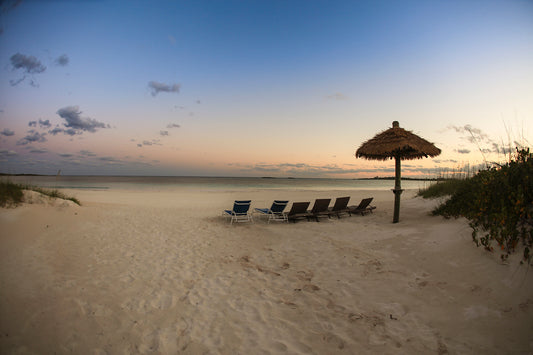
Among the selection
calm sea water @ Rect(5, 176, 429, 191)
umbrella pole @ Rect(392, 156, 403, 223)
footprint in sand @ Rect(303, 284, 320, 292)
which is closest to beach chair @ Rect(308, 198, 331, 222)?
umbrella pole @ Rect(392, 156, 403, 223)

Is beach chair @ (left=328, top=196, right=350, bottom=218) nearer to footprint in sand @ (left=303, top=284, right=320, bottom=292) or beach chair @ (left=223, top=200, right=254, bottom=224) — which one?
beach chair @ (left=223, top=200, right=254, bottom=224)

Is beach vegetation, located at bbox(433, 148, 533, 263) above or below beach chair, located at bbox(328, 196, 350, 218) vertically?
above

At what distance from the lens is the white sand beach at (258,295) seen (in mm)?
2498

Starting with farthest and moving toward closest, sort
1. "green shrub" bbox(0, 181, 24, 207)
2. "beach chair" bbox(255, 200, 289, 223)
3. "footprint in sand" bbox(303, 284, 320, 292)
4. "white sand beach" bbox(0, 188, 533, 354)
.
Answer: "beach chair" bbox(255, 200, 289, 223) < "green shrub" bbox(0, 181, 24, 207) < "footprint in sand" bbox(303, 284, 320, 292) < "white sand beach" bbox(0, 188, 533, 354)

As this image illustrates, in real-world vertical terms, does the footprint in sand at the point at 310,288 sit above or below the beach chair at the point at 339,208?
below

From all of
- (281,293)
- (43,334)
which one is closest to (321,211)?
(281,293)

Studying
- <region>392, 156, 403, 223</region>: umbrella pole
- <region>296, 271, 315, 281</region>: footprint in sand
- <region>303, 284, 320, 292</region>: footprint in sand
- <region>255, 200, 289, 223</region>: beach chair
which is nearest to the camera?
<region>303, 284, 320, 292</region>: footprint in sand

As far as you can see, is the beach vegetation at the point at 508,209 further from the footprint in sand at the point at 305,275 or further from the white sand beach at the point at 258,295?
the footprint in sand at the point at 305,275

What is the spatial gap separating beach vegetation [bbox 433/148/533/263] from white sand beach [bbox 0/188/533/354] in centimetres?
25

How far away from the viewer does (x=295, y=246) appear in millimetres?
5961

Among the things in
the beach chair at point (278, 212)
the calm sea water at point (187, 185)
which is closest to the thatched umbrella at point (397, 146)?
the beach chair at point (278, 212)

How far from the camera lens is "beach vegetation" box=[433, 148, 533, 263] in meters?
3.50

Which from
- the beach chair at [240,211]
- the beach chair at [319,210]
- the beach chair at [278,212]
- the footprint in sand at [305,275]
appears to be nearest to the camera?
the footprint in sand at [305,275]

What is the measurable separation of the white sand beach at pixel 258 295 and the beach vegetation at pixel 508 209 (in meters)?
0.25
